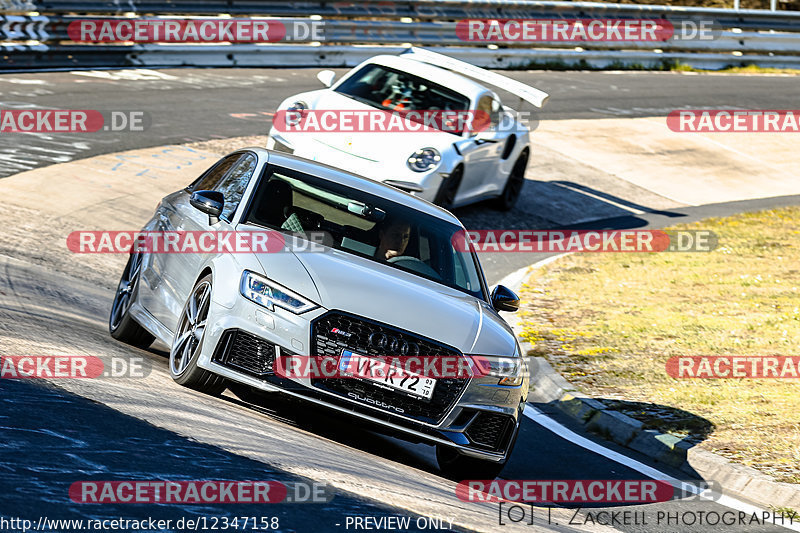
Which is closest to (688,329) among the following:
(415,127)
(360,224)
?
(415,127)

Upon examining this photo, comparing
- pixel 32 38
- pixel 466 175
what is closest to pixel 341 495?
pixel 466 175

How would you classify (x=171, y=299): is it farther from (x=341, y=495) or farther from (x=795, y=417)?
(x=795, y=417)

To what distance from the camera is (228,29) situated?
74.0 feet

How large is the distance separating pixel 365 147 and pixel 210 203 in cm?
593

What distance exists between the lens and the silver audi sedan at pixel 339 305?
648 centimetres

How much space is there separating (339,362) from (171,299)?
1.85m

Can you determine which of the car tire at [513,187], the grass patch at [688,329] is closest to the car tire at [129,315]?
the grass patch at [688,329]

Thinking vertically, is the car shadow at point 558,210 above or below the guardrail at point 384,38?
below

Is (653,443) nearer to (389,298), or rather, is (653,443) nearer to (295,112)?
(389,298)

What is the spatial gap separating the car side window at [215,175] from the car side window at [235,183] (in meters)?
0.12

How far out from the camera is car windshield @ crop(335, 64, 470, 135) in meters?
14.5

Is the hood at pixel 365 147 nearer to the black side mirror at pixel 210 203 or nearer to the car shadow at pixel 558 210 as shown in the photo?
the car shadow at pixel 558 210

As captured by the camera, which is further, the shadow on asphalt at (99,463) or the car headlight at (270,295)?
the car headlight at (270,295)

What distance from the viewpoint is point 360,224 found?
7.77m
